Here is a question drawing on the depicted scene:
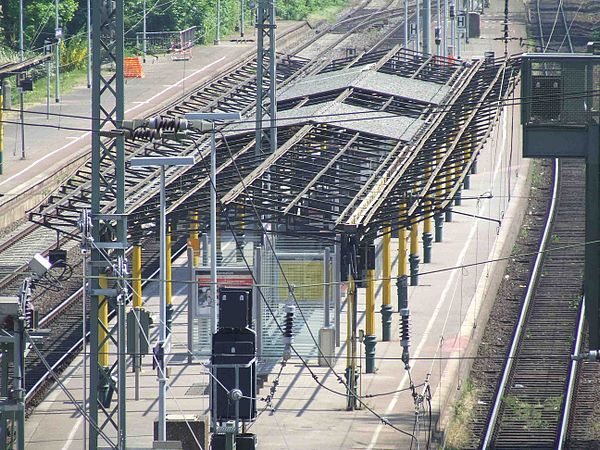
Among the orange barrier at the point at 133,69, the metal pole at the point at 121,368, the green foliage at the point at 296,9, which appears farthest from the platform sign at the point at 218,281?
the green foliage at the point at 296,9

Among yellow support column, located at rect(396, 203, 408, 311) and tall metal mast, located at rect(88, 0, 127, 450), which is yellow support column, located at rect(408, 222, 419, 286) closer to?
yellow support column, located at rect(396, 203, 408, 311)

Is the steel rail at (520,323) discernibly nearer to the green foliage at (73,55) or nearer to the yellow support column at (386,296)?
the yellow support column at (386,296)

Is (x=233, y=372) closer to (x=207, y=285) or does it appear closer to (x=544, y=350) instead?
(x=207, y=285)

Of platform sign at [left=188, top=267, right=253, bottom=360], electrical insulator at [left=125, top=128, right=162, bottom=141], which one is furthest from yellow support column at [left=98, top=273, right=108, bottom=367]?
electrical insulator at [left=125, top=128, right=162, bottom=141]

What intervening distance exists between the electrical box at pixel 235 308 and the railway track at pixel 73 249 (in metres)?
6.10

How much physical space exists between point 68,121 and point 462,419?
26.0 m

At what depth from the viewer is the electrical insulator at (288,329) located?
25.3 metres

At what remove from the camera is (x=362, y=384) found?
85.2 ft

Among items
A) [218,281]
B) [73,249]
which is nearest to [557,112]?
[218,281]

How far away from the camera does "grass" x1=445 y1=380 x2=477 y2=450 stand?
77.6 feet

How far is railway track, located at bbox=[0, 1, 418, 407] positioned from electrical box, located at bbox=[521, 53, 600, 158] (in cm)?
646

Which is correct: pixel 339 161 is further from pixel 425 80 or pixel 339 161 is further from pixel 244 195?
pixel 425 80

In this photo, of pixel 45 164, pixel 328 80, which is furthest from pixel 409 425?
pixel 45 164

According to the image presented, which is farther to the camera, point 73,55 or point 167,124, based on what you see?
Answer: point 73,55
